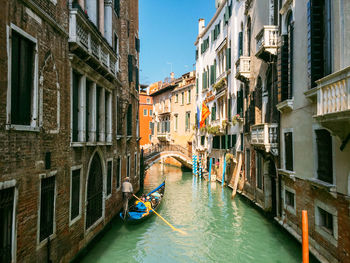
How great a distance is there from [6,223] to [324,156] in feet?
21.1

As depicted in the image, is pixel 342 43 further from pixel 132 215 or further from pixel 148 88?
pixel 148 88

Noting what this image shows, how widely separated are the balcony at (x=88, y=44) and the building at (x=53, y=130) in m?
0.02

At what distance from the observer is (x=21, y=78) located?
5020mm

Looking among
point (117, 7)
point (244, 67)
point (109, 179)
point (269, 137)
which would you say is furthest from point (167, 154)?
point (269, 137)

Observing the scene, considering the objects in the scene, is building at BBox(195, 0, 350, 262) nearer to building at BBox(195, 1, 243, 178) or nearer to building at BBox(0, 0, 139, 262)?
building at BBox(195, 1, 243, 178)

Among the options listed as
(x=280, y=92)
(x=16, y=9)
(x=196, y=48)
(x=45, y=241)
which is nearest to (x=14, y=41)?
(x=16, y=9)

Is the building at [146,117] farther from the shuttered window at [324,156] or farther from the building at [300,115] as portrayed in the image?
the shuttered window at [324,156]

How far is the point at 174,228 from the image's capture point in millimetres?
11039

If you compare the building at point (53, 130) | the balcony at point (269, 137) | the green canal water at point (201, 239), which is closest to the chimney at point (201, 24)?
the green canal water at point (201, 239)

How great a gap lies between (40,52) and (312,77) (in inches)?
238

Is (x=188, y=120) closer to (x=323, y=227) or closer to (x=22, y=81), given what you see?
(x=323, y=227)

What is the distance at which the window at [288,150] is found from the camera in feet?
30.6

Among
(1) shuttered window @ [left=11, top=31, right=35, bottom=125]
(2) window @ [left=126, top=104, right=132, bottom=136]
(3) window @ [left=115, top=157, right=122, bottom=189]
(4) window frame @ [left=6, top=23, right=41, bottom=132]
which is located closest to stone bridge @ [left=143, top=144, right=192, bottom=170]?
(2) window @ [left=126, top=104, right=132, bottom=136]

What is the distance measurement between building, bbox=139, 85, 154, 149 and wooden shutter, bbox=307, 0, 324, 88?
3554 centimetres
